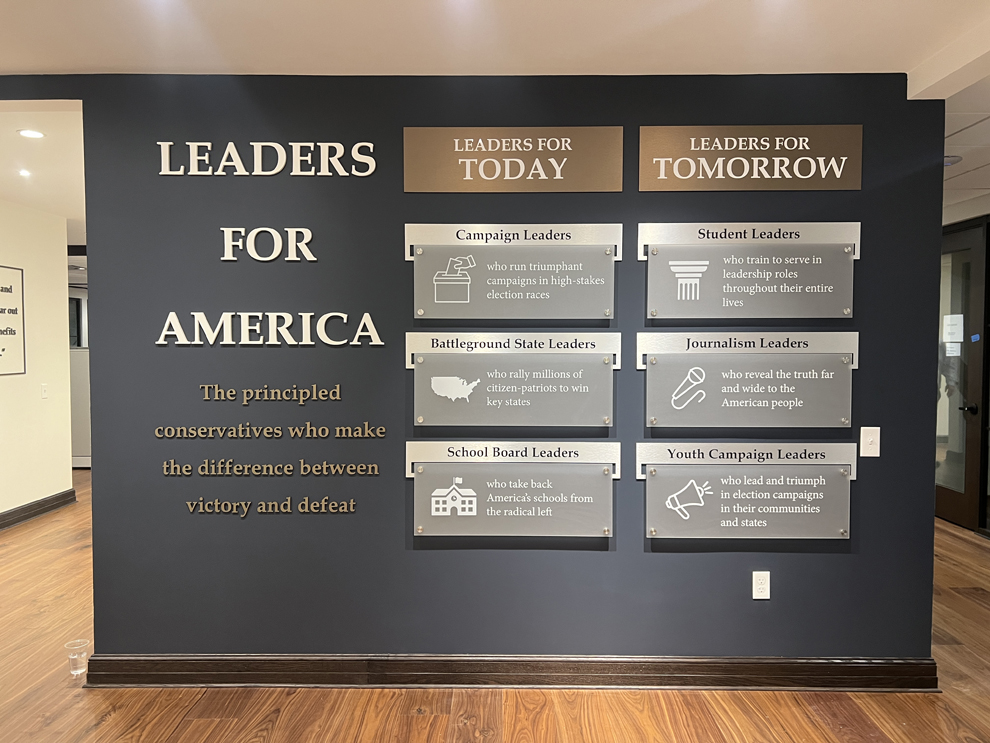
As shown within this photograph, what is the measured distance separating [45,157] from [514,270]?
Answer: 9.35 feet

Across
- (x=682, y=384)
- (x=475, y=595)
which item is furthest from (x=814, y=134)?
(x=475, y=595)

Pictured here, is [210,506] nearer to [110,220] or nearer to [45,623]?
[110,220]

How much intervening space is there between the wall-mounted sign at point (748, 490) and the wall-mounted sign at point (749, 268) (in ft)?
1.73

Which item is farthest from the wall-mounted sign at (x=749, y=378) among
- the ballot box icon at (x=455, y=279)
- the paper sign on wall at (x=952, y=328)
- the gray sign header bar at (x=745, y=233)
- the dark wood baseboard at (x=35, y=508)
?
the dark wood baseboard at (x=35, y=508)

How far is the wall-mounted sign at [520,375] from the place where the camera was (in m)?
2.36

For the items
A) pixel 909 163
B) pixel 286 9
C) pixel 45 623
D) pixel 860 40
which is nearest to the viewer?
pixel 286 9

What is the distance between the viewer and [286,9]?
6.25 feet

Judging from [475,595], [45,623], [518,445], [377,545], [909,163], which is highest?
[909,163]

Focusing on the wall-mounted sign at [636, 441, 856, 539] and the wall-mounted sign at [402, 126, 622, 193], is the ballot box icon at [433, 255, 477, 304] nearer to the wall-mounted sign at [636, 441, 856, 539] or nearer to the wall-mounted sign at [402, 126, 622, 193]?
the wall-mounted sign at [402, 126, 622, 193]

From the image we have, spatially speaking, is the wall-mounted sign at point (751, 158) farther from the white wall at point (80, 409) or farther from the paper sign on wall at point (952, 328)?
the white wall at point (80, 409)

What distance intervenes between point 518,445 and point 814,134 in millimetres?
1636

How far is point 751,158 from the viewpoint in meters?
2.33

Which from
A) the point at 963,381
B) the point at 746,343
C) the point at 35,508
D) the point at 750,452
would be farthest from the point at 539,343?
the point at 35,508

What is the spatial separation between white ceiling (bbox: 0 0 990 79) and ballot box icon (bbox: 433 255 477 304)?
72cm
